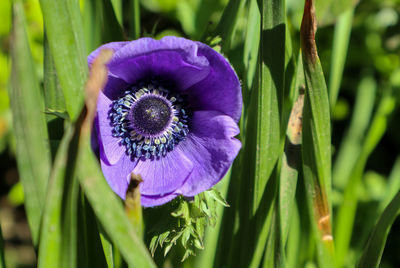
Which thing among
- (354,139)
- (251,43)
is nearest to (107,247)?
(251,43)

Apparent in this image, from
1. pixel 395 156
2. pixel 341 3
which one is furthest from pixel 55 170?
pixel 395 156

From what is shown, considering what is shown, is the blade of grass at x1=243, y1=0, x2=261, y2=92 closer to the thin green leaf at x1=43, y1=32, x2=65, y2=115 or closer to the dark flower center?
the dark flower center

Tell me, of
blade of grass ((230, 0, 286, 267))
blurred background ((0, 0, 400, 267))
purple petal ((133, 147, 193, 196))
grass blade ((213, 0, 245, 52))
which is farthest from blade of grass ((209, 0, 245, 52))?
blurred background ((0, 0, 400, 267))

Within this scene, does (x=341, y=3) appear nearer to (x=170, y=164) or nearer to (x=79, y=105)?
(x=170, y=164)

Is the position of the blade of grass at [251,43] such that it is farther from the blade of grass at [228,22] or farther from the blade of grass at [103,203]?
the blade of grass at [103,203]

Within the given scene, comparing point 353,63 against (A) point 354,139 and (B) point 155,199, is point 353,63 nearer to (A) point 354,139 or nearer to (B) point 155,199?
(A) point 354,139

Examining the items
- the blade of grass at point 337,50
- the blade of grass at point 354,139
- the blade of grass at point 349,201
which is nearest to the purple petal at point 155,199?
the blade of grass at point 337,50
